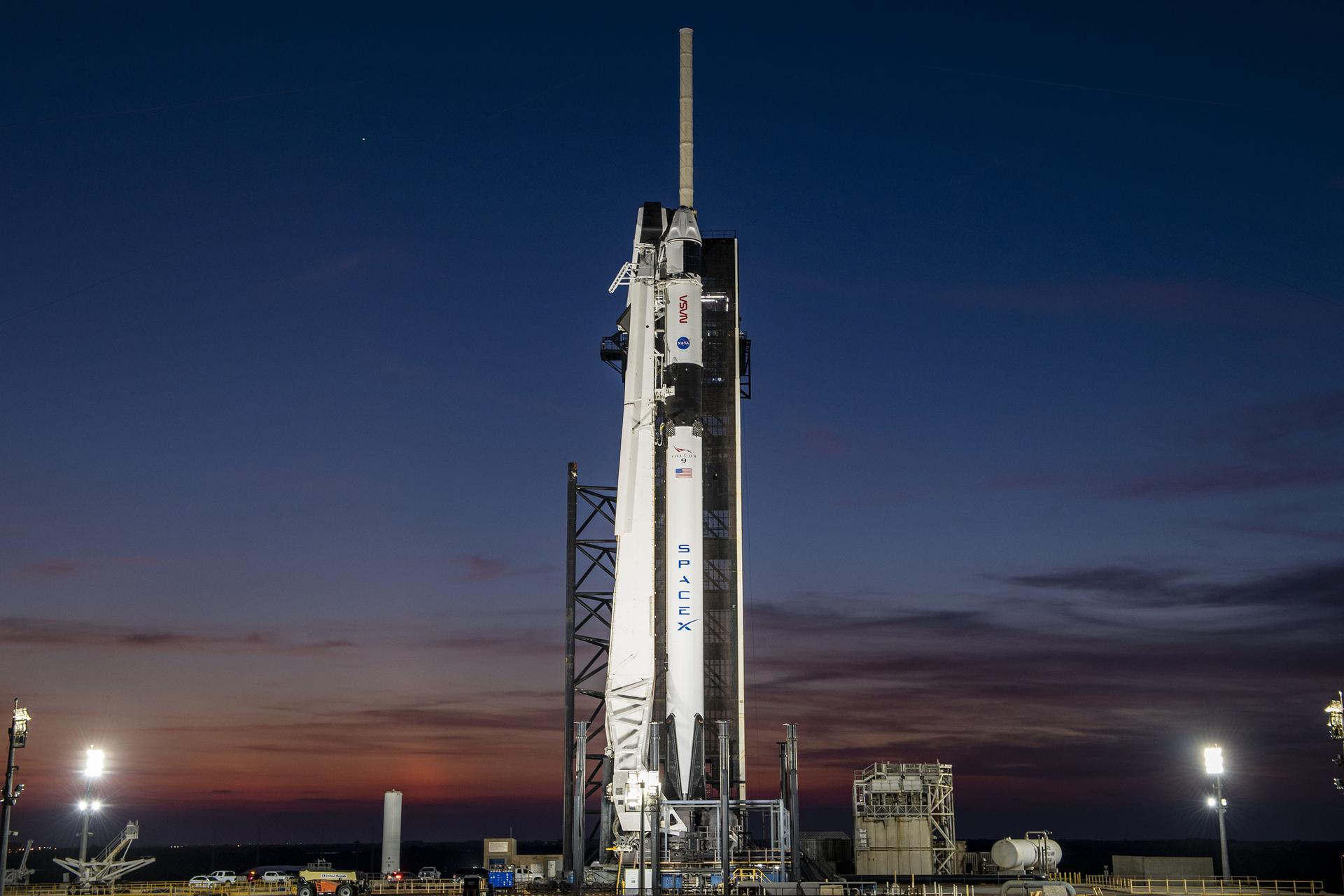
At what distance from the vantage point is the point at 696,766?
177 feet

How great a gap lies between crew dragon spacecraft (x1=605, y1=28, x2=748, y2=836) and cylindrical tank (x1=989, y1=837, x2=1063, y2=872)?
13.1m

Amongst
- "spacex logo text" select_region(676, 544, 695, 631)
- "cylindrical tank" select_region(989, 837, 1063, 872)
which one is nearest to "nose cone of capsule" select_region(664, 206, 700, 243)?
"spacex logo text" select_region(676, 544, 695, 631)

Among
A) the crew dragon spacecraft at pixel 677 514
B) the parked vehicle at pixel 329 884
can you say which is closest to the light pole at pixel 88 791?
the parked vehicle at pixel 329 884

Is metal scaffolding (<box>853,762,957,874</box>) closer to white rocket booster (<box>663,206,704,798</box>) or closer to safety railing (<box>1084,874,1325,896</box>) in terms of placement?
safety railing (<box>1084,874,1325,896</box>)

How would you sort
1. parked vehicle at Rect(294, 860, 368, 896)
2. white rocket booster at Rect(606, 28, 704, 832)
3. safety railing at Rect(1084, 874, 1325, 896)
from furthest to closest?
white rocket booster at Rect(606, 28, 704, 832) → parked vehicle at Rect(294, 860, 368, 896) → safety railing at Rect(1084, 874, 1325, 896)

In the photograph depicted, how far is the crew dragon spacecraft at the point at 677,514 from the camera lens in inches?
2116

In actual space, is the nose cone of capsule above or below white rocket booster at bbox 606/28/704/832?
above

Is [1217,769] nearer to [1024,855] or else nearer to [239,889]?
[1024,855]

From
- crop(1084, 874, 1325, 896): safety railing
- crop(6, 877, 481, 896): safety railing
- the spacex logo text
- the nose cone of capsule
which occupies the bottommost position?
crop(6, 877, 481, 896): safety railing

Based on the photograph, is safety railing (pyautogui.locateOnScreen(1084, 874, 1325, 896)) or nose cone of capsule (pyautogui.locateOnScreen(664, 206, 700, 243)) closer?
safety railing (pyautogui.locateOnScreen(1084, 874, 1325, 896))

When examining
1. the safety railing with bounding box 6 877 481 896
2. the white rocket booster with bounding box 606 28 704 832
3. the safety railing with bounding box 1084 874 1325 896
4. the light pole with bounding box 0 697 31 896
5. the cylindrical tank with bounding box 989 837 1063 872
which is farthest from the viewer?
the cylindrical tank with bounding box 989 837 1063 872

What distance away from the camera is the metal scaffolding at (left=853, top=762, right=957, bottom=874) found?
202ft

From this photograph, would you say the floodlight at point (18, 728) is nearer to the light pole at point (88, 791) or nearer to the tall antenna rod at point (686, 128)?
the light pole at point (88, 791)

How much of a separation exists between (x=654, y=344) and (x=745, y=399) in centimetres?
1042
